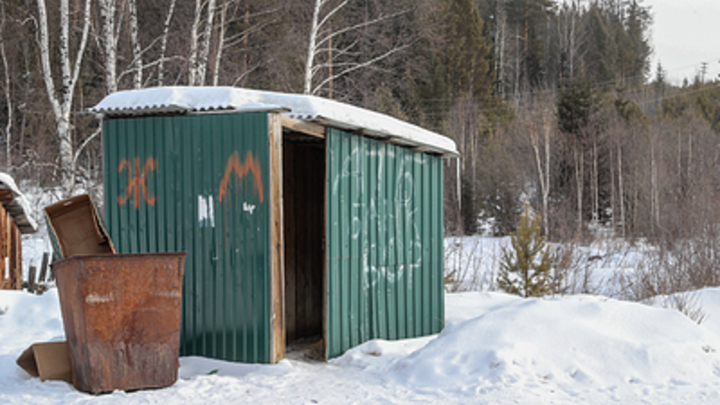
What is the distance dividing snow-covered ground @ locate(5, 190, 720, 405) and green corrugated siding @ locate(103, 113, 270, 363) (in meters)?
0.32

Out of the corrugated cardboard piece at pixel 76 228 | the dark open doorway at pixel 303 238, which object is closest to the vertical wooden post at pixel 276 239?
the corrugated cardboard piece at pixel 76 228

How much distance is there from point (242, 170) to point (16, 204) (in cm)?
865

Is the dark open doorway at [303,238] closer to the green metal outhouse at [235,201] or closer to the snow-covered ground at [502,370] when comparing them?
the green metal outhouse at [235,201]

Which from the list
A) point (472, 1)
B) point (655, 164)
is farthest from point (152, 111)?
point (472, 1)

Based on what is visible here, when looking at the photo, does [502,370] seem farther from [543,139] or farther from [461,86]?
[461,86]

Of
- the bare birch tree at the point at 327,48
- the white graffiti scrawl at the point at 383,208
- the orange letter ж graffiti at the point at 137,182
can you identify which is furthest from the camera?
the bare birch tree at the point at 327,48

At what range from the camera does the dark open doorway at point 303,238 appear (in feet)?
26.2

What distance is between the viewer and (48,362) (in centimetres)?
509

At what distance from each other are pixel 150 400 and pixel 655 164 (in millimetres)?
28965

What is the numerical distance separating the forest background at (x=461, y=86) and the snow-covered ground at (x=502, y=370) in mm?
7786

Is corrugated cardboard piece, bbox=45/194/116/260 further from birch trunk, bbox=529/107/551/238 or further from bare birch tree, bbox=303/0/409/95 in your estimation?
birch trunk, bbox=529/107/551/238

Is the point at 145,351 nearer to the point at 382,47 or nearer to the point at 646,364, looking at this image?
the point at 646,364

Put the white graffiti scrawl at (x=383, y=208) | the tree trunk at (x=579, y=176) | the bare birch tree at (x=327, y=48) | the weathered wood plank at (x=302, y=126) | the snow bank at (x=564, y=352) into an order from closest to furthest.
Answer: the snow bank at (x=564, y=352)
the weathered wood plank at (x=302, y=126)
the white graffiti scrawl at (x=383, y=208)
the bare birch tree at (x=327, y=48)
the tree trunk at (x=579, y=176)

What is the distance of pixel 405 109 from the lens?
83.7 ft
